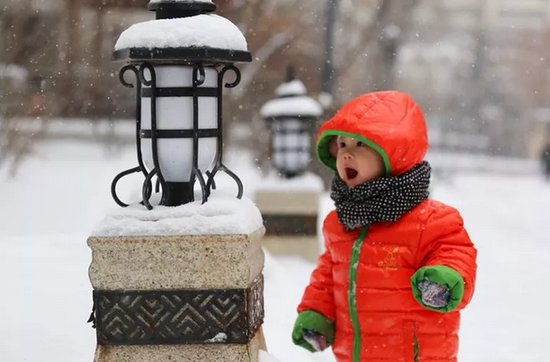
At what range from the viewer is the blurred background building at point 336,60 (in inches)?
505

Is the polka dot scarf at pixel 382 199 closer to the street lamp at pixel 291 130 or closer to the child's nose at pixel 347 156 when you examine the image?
the child's nose at pixel 347 156

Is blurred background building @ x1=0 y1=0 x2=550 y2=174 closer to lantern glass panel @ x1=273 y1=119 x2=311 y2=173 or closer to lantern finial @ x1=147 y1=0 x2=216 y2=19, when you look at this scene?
lantern glass panel @ x1=273 y1=119 x2=311 y2=173

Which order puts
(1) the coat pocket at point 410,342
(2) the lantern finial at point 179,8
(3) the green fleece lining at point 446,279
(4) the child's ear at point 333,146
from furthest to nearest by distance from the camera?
(4) the child's ear at point 333,146, (2) the lantern finial at point 179,8, (1) the coat pocket at point 410,342, (3) the green fleece lining at point 446,279

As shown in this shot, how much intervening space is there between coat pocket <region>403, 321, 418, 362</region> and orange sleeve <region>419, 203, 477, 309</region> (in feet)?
0.77

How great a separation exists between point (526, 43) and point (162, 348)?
48.5 meters

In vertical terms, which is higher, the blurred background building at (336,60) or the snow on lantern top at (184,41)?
the snow on lantern top at (184,41)

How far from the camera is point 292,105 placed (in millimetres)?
11023

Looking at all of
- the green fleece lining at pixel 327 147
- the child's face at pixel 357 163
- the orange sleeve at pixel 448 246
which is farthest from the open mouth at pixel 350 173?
the orange sleeve at pixel 448 246

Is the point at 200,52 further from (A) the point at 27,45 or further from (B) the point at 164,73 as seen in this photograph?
(A) the point at 27,45

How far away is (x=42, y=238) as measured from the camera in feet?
22.9

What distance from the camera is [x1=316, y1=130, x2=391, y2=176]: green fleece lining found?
3162 millimetres

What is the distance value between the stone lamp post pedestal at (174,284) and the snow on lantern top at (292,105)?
26.2 feet

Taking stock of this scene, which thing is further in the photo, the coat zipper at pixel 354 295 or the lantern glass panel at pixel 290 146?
the lantern glass panel at pixel 290 146

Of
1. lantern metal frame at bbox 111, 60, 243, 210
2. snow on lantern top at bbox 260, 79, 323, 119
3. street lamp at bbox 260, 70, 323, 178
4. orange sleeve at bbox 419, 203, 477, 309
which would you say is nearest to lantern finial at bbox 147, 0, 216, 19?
lantern metal frame at bbox 111, 60, 243, 210
